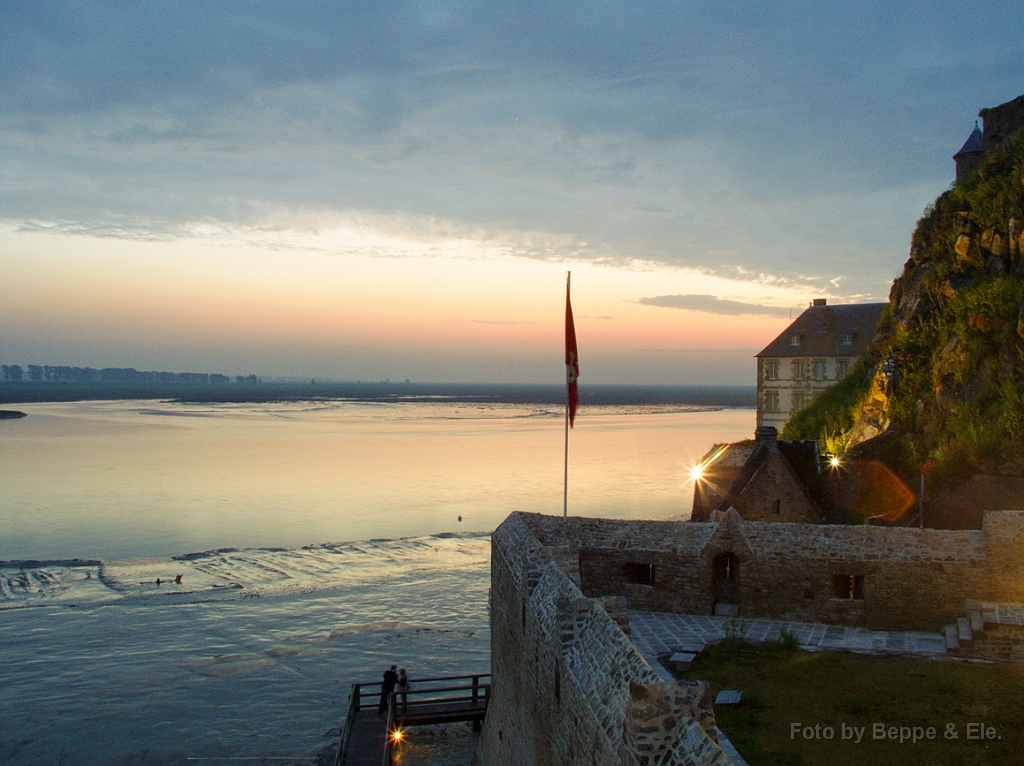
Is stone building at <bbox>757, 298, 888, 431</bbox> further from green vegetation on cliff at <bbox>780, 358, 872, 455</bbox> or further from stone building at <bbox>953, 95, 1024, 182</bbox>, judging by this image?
stone building at <bbox>953, 95, 1024, 182</bbox>

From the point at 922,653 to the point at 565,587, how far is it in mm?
10402

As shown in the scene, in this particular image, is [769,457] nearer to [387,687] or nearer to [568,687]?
[387,687]

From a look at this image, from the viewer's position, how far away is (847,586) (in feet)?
63.6

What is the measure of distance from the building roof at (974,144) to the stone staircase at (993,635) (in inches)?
1409

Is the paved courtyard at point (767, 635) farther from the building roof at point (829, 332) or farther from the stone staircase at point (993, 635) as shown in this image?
the building roof at point (829, 332)

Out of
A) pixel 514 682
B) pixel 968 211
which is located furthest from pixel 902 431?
pixel 514 682

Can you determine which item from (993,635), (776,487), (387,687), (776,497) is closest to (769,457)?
(776,487)

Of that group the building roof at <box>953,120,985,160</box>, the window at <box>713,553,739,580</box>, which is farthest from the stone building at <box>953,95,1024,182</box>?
the window at <box>713,553,739,580</box>

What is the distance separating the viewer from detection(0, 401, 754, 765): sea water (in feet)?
83.6

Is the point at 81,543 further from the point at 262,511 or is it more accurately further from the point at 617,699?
the point at 617,699

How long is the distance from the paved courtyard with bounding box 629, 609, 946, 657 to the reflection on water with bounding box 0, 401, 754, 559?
36.4 meters

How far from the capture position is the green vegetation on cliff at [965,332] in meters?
28.7

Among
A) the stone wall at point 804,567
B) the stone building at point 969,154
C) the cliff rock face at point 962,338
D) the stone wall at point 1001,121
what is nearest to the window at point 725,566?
the stone wall at point 804,567

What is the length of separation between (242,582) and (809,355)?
4660cm
